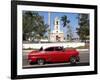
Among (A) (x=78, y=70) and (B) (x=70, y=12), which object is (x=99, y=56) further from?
(B) (x=70, y=12)

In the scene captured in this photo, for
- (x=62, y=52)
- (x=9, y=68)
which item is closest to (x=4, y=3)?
(x=9, y=68)

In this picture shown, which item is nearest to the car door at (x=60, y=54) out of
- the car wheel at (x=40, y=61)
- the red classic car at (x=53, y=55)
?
the red classic car at (x=53, y=55)

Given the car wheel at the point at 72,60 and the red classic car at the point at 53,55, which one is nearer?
the red classic car at the point at 53,55

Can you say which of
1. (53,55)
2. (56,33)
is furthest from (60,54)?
(56,33)

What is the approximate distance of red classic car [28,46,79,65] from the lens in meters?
2.03

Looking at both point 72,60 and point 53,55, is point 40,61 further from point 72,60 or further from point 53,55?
point 72,60

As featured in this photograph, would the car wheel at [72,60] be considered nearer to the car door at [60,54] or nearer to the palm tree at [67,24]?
the car door at [60,54]

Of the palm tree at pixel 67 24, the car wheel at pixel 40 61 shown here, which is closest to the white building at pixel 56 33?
the palm tree at pixel 67 24

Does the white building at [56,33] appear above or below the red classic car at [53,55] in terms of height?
above

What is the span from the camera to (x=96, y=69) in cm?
223

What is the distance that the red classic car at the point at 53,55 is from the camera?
6.65 feet

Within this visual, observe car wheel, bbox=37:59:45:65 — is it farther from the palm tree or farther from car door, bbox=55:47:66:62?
the palm tree

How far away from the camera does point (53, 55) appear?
208 cm

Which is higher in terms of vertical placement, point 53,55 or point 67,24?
point 67,24
